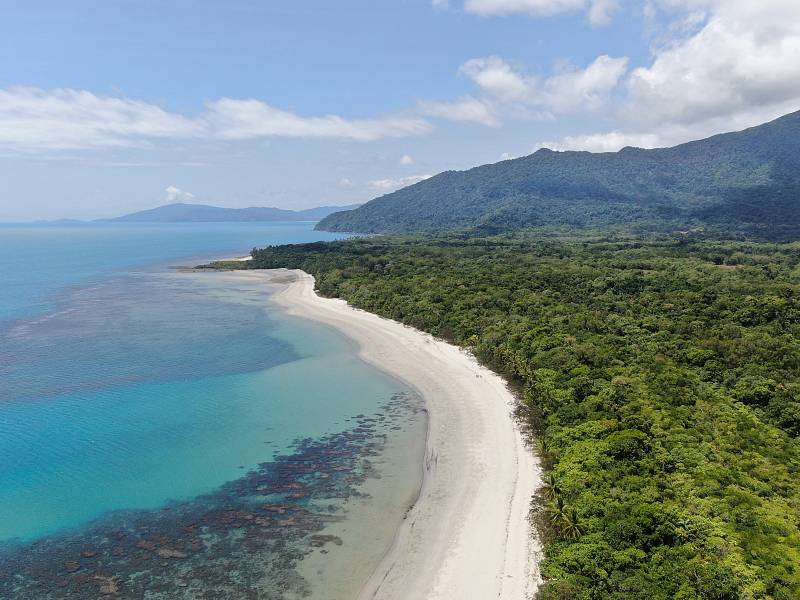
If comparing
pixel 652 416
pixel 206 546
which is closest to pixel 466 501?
pixel 652 416

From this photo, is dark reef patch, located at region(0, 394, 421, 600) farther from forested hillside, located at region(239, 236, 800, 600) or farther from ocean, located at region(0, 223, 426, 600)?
forested hillside, located at region(239, 236, 800, 600)

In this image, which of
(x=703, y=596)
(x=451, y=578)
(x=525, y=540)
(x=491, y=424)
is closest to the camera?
(x=703, y=596)

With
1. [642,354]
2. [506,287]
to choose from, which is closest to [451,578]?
[642,354]

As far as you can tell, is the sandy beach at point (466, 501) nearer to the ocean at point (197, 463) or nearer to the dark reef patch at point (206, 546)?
the ocean at point (197, 463)

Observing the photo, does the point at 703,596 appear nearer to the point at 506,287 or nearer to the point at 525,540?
the point at 525,540

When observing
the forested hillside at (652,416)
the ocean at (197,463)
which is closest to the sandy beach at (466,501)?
the ocean at (197,463)

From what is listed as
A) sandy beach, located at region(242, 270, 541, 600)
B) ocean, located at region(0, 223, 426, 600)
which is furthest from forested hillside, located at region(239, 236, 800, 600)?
ocean, located at region(0, 223, 426, 600)

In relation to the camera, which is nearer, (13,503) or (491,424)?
(13,503)
